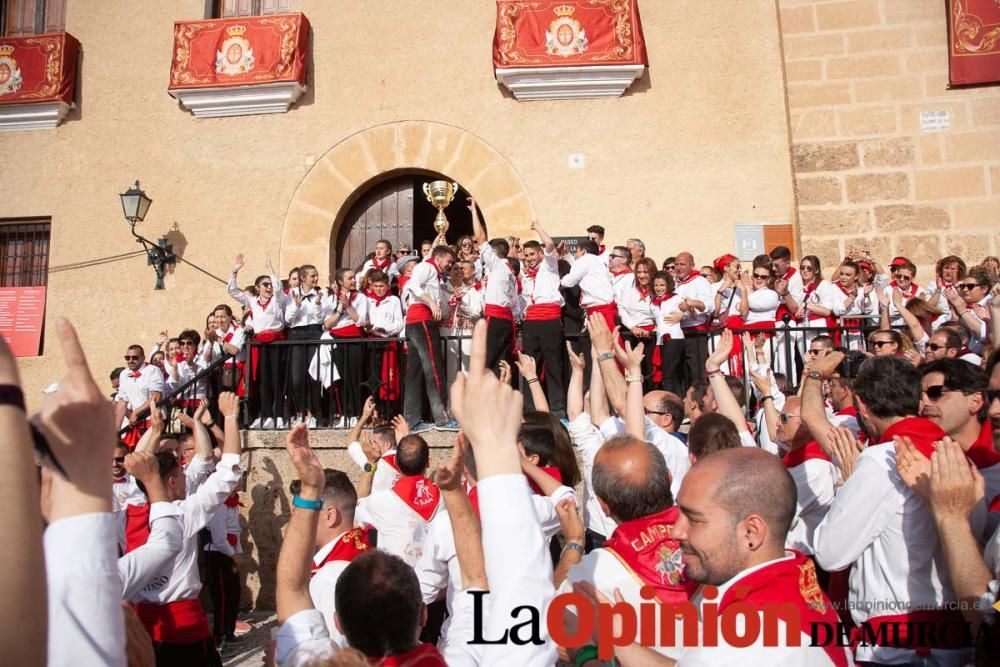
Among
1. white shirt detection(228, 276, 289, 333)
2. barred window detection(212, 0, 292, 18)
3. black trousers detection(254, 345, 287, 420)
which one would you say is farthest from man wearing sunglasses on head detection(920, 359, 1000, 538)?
barred window detection(212, 0, 292, 18)

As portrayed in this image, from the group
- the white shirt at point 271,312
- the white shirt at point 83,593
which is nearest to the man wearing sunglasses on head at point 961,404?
the white shirt at point 83,593

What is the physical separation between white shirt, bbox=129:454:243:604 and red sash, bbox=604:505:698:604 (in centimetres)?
223

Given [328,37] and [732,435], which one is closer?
[732,435]

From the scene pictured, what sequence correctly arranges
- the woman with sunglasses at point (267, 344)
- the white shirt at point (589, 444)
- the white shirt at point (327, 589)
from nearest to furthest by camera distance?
the white shirt at point (327, 589) → the white shirt at point (589, 444) → the woman with sunglasses at point (267, 344)

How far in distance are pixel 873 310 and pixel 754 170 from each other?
2.81 meters

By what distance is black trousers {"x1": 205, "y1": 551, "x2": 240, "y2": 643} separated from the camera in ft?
21.2

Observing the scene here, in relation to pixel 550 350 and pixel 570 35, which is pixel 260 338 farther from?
pixel 570 35

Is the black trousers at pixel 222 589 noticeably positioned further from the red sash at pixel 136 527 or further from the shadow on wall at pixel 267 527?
the red sash at pixel 136 527

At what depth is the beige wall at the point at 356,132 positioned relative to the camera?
34.1 feet

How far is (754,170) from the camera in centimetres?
1030

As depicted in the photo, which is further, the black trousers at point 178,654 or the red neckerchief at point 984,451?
the black trousers at point 178,654

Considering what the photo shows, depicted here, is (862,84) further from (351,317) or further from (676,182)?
(351,317)

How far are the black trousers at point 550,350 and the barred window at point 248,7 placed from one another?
6563 mm

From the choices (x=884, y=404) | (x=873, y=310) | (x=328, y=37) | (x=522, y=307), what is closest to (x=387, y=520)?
(x=884, y=404)
